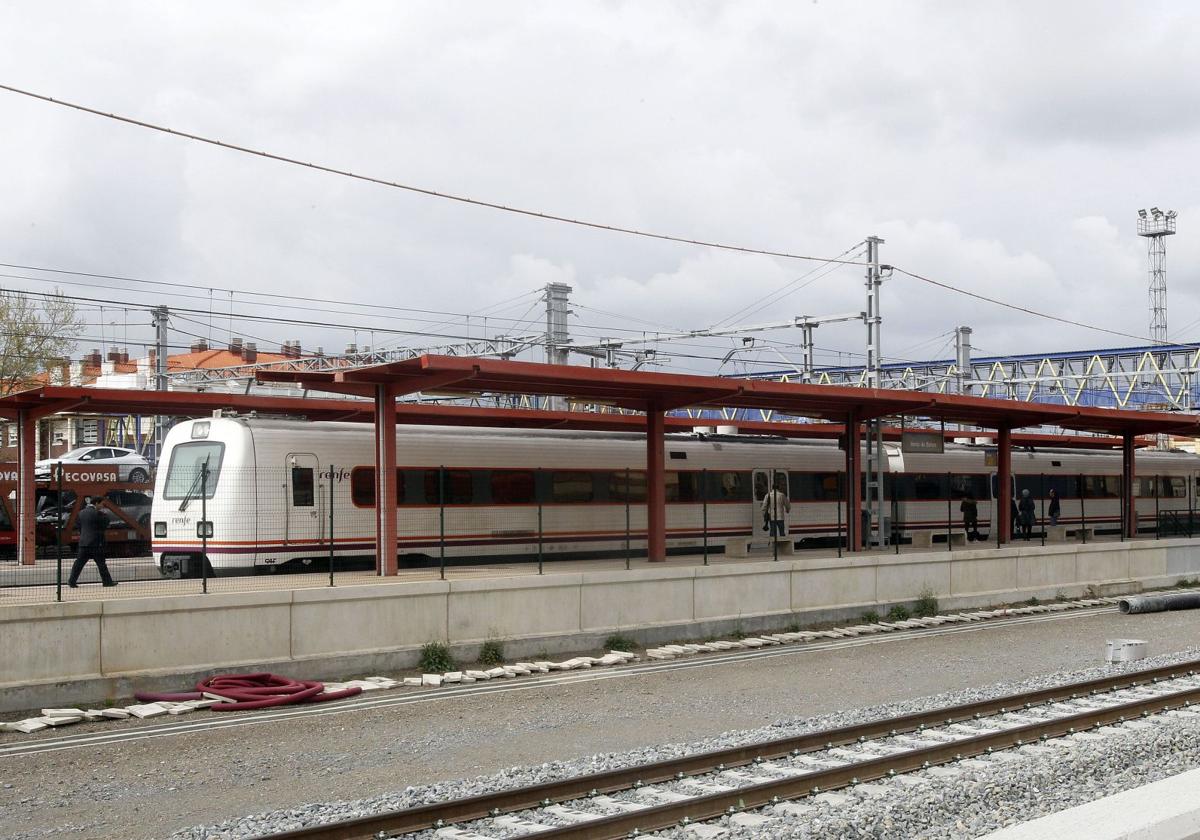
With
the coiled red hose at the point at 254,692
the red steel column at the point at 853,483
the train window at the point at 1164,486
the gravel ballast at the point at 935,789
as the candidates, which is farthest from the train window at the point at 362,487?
the train window at the point at 1164,486

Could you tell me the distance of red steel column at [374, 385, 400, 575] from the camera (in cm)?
1823

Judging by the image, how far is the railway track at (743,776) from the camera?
8078 mm

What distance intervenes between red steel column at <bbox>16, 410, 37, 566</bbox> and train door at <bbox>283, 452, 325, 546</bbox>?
4331 millimetres

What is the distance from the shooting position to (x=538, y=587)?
56.5 ft

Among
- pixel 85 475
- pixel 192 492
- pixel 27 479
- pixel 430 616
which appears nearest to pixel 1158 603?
pixel 430 616

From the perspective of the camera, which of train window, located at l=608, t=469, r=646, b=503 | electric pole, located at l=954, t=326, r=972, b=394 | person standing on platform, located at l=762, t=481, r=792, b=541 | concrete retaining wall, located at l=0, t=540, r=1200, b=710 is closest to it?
concrete retaining wall, located at l=0, t=540, r=1200, b=710

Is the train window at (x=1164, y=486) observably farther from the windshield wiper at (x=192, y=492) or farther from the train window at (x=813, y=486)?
the windshield wiper at (x=192, y=492)

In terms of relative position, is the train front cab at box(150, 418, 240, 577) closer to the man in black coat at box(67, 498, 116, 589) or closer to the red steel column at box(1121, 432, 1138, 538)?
the man in black coat at box(67, 498, 116, 589)

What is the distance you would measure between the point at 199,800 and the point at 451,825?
2.44 metres

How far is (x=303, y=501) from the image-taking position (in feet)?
69.4

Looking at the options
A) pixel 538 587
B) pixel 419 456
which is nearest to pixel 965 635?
pixel 538 587

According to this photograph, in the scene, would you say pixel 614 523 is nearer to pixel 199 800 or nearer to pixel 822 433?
pixel 822 433

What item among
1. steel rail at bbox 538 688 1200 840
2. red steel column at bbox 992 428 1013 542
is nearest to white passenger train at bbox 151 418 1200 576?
red steel column at bbox 992 428 1013 542

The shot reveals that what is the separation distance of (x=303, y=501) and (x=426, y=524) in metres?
2.44
